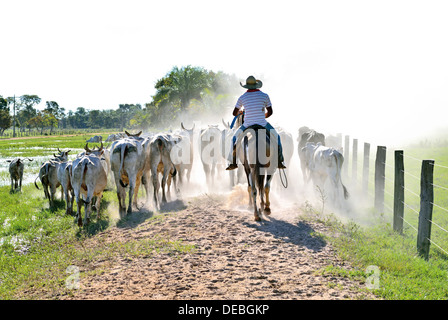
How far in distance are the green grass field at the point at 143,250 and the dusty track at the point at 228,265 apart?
0.35m

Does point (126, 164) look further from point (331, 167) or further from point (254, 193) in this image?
point (331, 167)

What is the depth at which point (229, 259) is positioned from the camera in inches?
249

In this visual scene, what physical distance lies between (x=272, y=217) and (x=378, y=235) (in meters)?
2.42

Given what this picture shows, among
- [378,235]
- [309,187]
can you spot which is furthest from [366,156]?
[378,235]

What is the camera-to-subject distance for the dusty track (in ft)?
17.0

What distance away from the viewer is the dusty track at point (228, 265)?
5180 mm

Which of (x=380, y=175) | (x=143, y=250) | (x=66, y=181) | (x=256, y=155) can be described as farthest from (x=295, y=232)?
(x=66, y=181)

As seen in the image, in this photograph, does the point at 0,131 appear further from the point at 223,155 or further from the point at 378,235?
the point at 378,235

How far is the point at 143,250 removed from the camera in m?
7.09

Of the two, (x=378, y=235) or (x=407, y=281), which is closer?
(x=407, y=281)

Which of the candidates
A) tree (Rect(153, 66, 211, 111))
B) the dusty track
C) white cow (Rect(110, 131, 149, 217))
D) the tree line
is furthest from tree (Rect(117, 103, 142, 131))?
the dusty track

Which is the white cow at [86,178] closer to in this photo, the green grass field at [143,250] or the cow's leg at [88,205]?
the cow's leg at [88,205]

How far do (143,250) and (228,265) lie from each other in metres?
1.92
